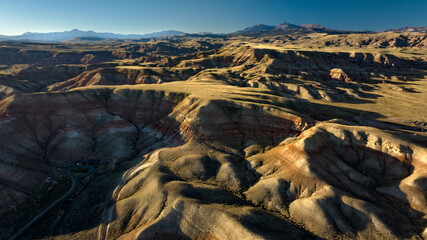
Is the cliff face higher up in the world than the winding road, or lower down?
higher up

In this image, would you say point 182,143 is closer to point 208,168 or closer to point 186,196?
point 208,168

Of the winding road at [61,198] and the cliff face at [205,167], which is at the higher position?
the cliff face at [205,167]

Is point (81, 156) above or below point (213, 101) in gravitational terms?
below

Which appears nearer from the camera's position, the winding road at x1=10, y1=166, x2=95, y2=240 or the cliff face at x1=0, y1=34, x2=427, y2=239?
the cliff face at x1=0, y1=34, x2=427, y2=239

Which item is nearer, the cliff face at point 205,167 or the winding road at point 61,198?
the cliff face at point 205,167

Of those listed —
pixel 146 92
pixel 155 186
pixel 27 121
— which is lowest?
pixel 155 186

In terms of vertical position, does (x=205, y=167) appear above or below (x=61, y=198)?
above

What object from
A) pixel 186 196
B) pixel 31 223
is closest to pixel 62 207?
pixel 31 223

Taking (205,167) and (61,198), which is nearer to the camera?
(61,198)
